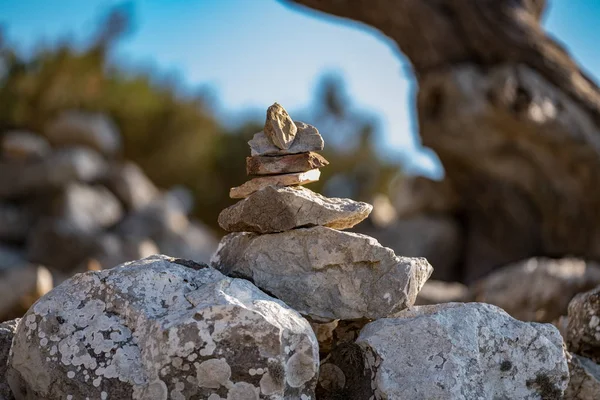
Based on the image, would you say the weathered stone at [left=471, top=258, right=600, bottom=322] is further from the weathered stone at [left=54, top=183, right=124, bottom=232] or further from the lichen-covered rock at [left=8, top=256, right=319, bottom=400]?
the weathered stone at [left=54, top=183, right=124, bottom=232]

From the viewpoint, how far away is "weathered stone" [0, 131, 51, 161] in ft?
67.8

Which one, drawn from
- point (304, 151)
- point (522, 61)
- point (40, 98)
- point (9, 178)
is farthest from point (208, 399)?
point (40, 98)

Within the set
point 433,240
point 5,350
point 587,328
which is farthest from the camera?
point 433,240

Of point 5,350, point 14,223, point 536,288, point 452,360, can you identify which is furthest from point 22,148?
point 452,360

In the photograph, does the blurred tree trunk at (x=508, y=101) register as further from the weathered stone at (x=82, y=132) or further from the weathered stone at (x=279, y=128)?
the weathered stone at (x=82, y=132)

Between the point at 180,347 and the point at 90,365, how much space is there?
1.27 feet

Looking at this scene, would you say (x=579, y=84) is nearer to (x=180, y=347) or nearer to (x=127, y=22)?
(x=180, y=347)

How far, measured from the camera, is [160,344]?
118 inches

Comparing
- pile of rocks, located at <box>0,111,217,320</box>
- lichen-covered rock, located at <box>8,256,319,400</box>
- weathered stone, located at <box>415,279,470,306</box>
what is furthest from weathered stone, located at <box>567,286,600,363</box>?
pile of rocks, located at <box>0,111,217,320</box>

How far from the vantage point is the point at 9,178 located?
20.2 m

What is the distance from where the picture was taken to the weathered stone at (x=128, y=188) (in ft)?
68.0

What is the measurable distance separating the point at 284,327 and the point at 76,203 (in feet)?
56.0

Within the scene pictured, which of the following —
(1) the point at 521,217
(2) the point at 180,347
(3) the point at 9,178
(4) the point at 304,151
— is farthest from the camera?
(3) the point at 9,178

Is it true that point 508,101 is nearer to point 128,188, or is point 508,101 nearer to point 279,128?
point 279,128
